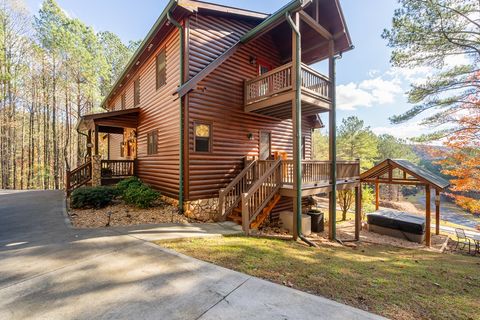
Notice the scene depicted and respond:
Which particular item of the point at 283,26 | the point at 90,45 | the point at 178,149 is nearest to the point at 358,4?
the point at 283,26

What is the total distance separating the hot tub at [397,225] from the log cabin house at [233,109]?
322cm

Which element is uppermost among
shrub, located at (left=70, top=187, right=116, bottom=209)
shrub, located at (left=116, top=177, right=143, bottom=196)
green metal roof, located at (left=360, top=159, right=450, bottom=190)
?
green metal roof, located at (left=360, top=159, right=450, bottom=190)

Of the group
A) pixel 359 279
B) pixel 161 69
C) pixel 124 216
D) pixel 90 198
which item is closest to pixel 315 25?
pixel 161 69

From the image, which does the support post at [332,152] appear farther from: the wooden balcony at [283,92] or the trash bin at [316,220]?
the trash bin at [316,220]

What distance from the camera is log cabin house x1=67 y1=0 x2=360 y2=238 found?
7.04 m

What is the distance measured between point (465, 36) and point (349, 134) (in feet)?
69.8

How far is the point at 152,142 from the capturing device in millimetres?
10172

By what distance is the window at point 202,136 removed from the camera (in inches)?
306

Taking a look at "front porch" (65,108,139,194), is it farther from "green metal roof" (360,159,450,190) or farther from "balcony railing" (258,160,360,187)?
"green metal roof" (360,159,450,190)

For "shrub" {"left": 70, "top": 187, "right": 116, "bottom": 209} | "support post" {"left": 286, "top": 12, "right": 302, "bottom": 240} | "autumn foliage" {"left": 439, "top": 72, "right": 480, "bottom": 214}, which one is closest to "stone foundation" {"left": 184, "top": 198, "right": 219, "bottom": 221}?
"support post" {"left": 286, "top": 12, "right": 302, "bottom": 240}

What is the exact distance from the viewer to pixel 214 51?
334 inches

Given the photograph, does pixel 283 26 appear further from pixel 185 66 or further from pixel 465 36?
pixel 465 36

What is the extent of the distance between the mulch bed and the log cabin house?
1.78 feet

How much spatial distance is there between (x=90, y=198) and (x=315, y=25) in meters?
10.8
